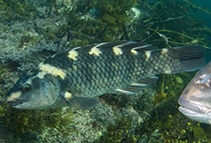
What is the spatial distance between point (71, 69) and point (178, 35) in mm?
6474

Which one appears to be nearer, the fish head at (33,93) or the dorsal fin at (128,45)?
the fish head at (33,93)

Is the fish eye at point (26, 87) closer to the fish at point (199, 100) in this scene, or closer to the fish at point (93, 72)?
the fish at point (93, 72)

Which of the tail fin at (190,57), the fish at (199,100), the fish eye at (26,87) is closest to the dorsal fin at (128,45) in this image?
the tail fin at (190,57)

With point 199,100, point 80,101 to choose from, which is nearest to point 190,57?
point 199,100

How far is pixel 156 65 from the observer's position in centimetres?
312

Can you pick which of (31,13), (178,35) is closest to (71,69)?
(31,13)

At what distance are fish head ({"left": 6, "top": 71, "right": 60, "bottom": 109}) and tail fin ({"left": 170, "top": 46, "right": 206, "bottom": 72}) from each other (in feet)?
7.00

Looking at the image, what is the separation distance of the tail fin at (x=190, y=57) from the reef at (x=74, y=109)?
5.77 feet

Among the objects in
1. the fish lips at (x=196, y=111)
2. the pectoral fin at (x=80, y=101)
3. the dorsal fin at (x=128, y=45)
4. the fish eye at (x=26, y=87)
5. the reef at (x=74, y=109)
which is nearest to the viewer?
the fish lips at (x=196, y=111)

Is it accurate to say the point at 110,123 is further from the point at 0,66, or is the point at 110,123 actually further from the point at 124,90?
the point at 0,66

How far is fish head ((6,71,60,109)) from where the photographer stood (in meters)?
2.26

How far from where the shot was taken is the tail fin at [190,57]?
2936 mm

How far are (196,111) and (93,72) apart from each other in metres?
1.50

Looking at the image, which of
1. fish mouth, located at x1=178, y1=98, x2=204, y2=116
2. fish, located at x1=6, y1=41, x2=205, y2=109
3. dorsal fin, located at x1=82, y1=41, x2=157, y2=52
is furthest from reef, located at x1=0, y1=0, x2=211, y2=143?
fish mouth, located at x1=178, y1=98, x2=204, y2=116
